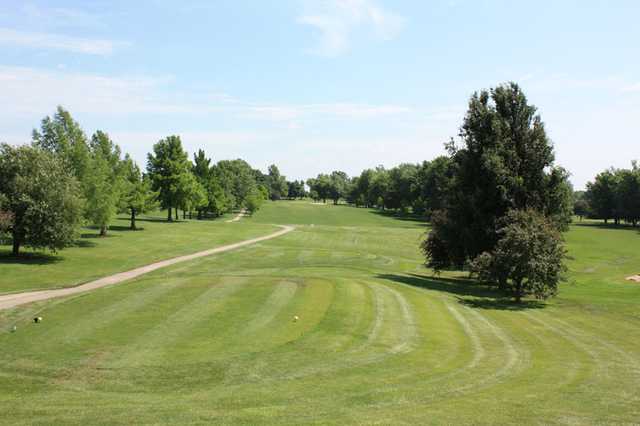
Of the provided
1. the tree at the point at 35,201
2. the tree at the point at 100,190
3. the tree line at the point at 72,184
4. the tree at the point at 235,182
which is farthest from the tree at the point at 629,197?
the tree at the point at 35,201

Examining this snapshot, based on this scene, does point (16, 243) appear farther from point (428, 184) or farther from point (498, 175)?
point (428, 184)

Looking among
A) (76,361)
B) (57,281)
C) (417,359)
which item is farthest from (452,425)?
(57,281)

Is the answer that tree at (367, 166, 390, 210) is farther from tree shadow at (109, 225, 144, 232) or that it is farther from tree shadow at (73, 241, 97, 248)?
tree shadow at (73, 241, 97, 248)

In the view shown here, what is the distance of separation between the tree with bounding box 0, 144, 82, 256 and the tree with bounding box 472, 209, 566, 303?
31347 mm

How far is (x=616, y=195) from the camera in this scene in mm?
132250

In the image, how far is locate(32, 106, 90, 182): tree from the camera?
51.9 metres

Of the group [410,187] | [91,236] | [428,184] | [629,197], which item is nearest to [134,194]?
[91,236]

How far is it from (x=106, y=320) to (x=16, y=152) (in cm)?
2753

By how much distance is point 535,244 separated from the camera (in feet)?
97.0

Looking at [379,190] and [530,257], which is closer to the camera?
[530,257]

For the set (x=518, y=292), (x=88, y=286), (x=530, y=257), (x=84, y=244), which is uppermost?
(x=530, y=257)

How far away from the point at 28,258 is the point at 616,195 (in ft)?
455

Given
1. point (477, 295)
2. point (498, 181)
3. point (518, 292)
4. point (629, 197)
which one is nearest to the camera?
point (518, 292)

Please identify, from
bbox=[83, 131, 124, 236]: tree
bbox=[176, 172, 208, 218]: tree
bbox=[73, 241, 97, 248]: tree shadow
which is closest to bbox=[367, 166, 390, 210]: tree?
bbox=[176, 172, 208, 218]: tree
